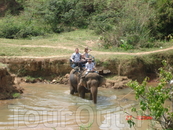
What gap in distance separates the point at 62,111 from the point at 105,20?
1421 cm

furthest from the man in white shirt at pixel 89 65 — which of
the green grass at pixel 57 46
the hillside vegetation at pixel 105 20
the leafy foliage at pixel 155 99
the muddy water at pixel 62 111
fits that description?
the hillside vegetation at pixel 105 20

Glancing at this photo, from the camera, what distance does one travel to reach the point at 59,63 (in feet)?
51.2

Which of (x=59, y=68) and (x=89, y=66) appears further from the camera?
(x=59, y=68)

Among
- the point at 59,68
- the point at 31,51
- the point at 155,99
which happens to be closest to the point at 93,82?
the point at 155,99

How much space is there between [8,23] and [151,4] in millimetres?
11434

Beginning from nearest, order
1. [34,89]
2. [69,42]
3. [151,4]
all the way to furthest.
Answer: [34,89] < [69,42] < [151,4]

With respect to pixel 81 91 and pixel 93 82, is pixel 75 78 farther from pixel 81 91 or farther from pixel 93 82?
pixel 93 82

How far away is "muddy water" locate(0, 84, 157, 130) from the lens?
28.7 ft

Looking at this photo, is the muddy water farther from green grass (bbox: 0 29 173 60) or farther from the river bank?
green grass (bbox: 0 29 173 60)

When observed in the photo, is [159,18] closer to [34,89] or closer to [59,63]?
[59,63]

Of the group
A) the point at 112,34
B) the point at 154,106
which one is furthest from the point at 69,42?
the point at 154,106

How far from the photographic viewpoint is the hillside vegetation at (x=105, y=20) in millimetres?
19531

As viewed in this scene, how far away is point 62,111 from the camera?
1020cm

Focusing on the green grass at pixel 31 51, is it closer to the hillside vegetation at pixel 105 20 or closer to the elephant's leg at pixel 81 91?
the hillside vegetation at pixel 105 20
